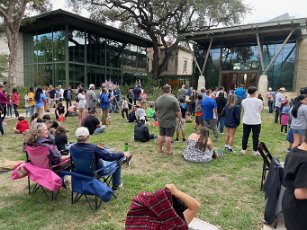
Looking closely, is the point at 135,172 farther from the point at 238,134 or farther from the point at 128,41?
the point at 128,41

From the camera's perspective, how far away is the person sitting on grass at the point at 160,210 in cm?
184

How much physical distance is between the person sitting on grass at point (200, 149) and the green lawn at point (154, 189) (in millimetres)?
165

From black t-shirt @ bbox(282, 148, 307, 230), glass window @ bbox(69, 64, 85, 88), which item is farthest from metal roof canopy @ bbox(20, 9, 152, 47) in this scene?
black t-shirt @ bbox(282, 148, 307, 230)

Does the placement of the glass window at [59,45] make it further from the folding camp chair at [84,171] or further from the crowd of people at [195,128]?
the folding camp chair at [84,171]

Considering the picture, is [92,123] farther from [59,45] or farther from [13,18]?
[59,45]

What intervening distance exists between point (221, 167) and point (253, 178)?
2.63 feet

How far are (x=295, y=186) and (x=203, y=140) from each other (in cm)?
436

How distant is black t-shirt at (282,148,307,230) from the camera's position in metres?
1.70

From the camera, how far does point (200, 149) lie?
241 inches

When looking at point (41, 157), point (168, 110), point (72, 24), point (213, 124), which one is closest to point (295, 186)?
point (41, 157)

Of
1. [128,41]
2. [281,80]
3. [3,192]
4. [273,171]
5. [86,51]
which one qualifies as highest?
[128,41]

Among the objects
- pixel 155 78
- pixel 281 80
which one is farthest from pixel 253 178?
pixel 155 78

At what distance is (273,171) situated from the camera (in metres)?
3.46

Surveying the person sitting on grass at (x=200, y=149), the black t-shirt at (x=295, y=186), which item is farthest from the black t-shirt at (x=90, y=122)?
the black t-shirt at (x=295, y=186)
